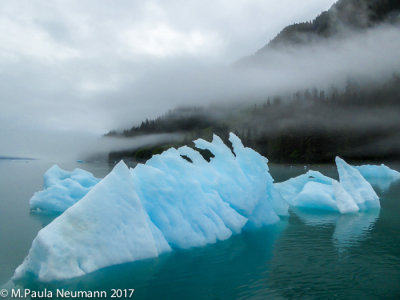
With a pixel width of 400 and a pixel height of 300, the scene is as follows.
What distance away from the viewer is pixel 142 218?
1194 centimetres

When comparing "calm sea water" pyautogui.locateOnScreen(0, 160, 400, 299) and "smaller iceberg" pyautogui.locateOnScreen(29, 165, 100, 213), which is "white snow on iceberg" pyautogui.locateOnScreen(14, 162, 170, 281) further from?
"smaller iceberg" pyautogui.locateOnScreen(29, 165, 100, 213)

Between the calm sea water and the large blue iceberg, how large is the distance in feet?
1.77

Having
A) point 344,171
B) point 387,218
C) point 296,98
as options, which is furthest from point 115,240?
point 296,98

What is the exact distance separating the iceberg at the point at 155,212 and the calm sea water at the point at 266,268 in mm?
556

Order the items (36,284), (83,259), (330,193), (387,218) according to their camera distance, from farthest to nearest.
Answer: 1. (330,193)
2. (387,218)
3. (83,259)
4. (36,284)

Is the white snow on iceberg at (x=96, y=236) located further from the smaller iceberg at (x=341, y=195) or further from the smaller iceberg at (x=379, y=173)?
the smaller iceberg at (x=379, y=173)

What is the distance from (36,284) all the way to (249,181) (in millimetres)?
11391

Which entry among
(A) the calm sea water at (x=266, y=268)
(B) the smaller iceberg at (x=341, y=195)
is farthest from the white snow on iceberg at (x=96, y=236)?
(B) the smaller iceberg at (x=341, y=195)

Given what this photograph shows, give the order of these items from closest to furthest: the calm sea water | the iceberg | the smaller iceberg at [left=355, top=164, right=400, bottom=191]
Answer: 1. the calm sea water
2. the iceberg
3. the smaller iceberg at [left=355, top=164, right=400, bottom=191]

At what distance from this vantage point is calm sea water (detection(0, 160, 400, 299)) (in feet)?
32.1

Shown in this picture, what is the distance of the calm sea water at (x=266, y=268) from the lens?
979 cm

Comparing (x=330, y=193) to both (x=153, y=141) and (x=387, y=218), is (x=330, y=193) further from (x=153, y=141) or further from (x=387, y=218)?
(x=153, y=141)

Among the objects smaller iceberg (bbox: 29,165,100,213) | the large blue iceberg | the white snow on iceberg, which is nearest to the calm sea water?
the white snow on iceberg

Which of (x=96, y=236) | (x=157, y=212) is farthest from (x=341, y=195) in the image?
(x=96, y=236)
